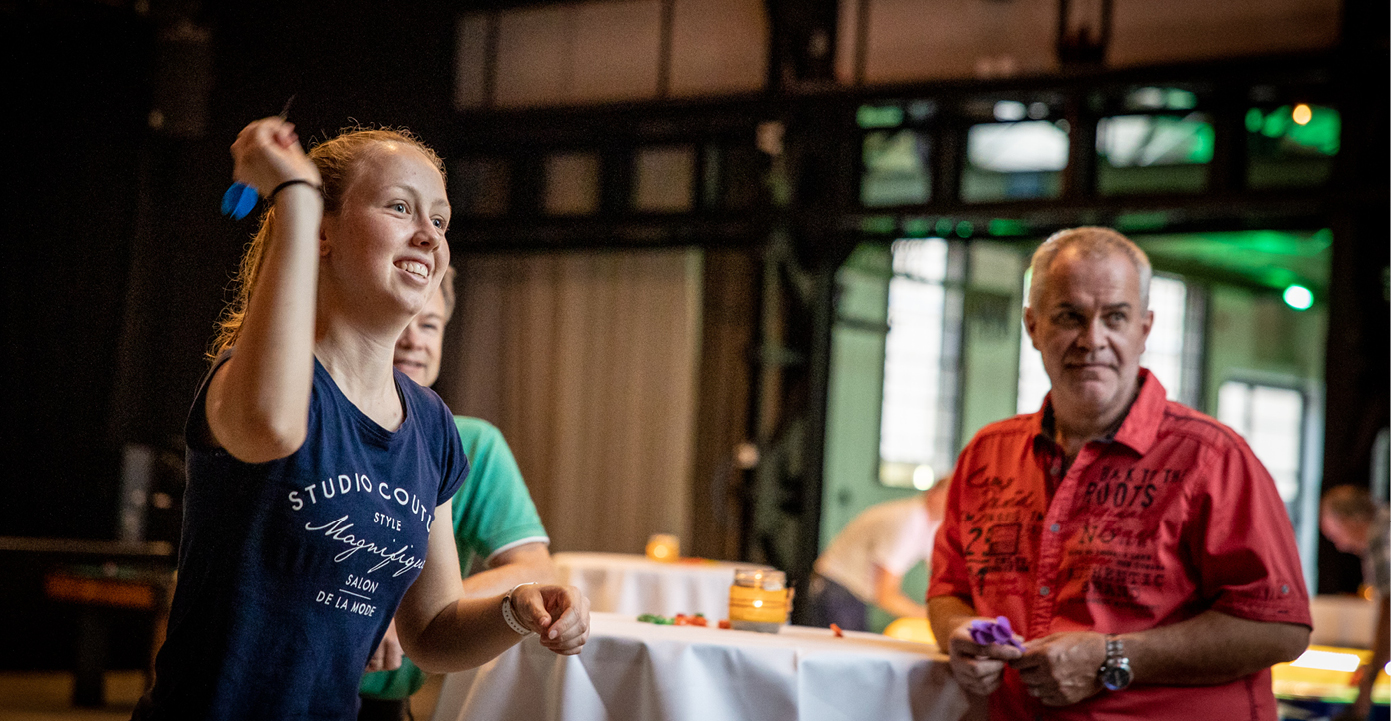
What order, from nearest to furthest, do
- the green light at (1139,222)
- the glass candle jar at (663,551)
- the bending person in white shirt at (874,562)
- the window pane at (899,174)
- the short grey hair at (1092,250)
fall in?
the short grey hair at (1092,250)
the bending person in white shirt at (874,562)
the glass candle jar at (663,551)
the green light at (1139,222)
the window pane at (899,174)

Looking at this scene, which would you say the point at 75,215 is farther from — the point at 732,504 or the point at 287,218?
the point at 732,504

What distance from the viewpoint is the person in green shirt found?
2260mm

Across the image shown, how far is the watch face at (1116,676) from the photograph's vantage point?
1.87 m

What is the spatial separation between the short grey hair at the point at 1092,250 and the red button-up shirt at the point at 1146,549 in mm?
176

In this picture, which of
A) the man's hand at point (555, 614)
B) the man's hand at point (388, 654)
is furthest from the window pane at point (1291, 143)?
the man's hand at point (555, 614)

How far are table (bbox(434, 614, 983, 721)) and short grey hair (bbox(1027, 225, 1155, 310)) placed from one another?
693 mm

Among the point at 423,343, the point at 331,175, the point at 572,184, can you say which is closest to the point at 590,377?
the point at 572,184

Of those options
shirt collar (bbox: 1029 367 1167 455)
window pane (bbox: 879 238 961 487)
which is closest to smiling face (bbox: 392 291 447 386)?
shirt collar (bbox: 1029 367 1167 455)

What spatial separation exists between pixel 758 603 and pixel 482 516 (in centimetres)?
54

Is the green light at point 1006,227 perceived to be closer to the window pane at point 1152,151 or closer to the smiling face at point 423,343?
the window pane at point 1152,151

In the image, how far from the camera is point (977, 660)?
6.35 feet

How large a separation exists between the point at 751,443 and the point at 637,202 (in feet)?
5.59

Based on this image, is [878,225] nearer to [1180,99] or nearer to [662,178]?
[662,178]

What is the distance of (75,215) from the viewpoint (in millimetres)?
2822
